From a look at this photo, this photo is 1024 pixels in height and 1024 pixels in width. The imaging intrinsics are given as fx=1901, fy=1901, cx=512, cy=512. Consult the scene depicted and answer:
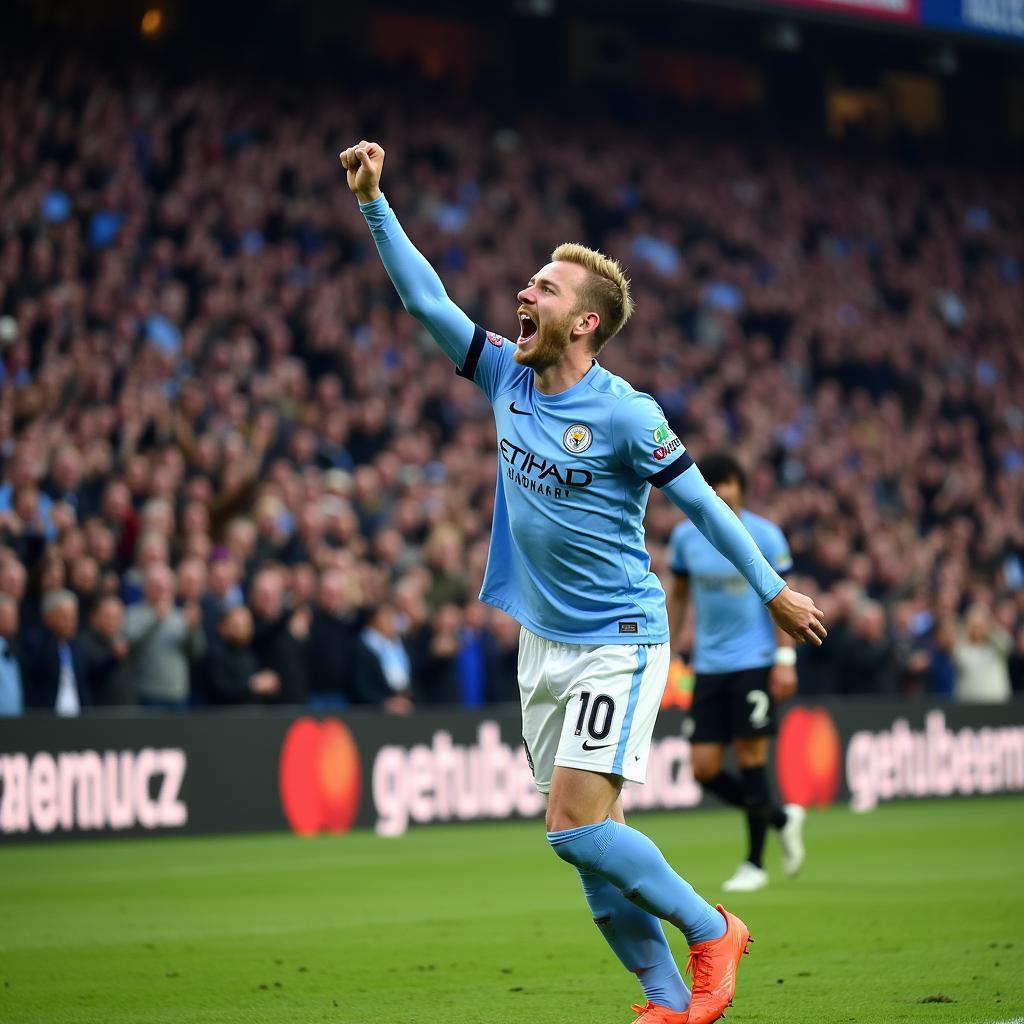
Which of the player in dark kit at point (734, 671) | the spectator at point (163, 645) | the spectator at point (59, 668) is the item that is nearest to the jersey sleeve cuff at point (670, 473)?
the player in dark kit at point (734, 671)

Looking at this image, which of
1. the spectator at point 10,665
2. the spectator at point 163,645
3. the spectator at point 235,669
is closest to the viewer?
the spectator at point 10,665

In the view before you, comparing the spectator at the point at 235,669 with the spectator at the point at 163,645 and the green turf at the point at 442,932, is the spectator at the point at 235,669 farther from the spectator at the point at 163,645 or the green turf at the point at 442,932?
the green turf at the point at 442,932

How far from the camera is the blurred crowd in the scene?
1603cm

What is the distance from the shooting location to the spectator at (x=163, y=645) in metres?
15.2

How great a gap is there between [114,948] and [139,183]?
44.1 ft

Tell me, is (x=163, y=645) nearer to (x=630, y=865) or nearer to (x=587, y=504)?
(x=587, y=504)

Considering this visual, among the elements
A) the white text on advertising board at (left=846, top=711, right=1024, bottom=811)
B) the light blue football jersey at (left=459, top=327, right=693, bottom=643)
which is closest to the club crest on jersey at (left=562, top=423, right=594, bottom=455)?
the light blue football jersey at (left=459, top=327, right=693, bottom=643)

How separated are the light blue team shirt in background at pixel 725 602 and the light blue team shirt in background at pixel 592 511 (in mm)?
4977

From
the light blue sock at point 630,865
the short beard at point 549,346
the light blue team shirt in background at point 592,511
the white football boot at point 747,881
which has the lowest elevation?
the white football boot at point 747,881

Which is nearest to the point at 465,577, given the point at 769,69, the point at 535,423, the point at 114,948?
the point at 114,948

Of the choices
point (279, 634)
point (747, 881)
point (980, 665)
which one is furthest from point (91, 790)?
point (980, 665)

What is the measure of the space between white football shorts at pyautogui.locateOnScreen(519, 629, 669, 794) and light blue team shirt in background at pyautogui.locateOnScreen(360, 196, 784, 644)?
2.1 inches

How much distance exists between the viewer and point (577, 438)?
19.6 ft

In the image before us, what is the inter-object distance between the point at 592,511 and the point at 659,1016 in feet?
5.27
